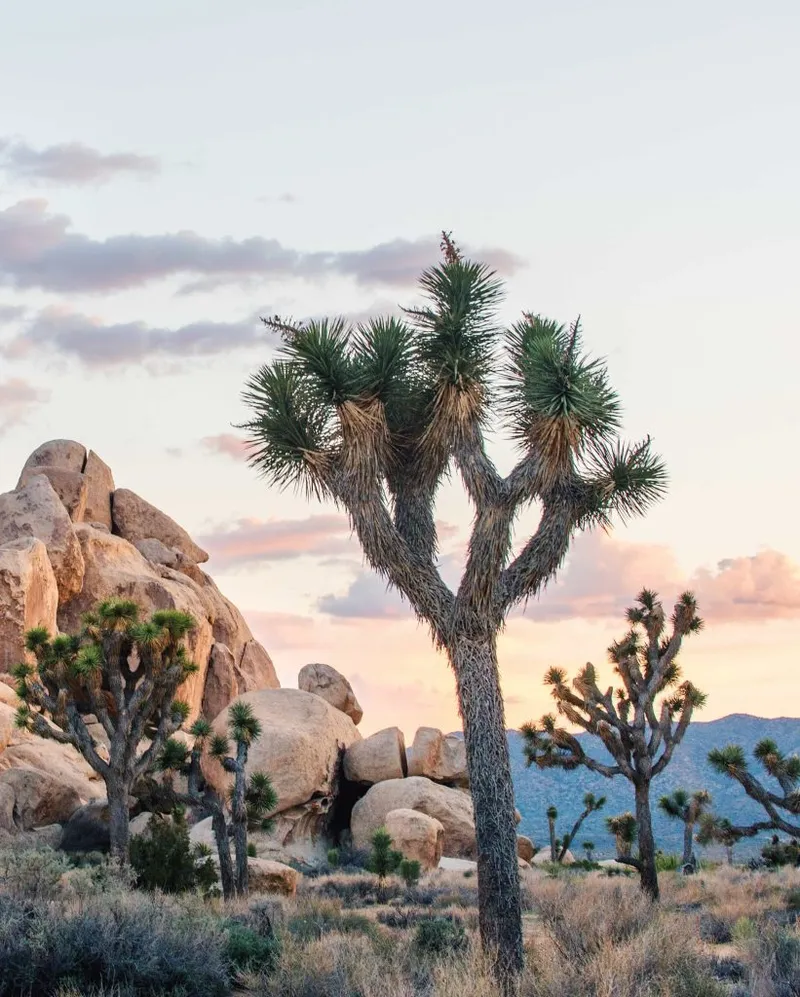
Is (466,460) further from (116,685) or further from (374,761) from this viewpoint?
(374,761)

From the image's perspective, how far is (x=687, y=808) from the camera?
109 ft

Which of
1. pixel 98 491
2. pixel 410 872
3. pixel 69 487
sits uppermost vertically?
pixel 98 491

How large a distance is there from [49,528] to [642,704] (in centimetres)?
2172

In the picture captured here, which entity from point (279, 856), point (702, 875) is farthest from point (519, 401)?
point (279, 856)

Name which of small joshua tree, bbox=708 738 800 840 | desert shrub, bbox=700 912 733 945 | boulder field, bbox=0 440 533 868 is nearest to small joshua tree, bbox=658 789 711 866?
boulder field, bbox=0 440 533 868

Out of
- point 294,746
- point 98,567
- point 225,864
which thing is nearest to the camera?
point 225,864

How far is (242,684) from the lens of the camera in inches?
1631

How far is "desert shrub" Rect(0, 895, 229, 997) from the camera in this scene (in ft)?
25.5

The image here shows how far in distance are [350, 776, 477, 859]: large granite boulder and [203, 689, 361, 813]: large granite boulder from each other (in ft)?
4.53

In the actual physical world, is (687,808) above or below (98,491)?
below

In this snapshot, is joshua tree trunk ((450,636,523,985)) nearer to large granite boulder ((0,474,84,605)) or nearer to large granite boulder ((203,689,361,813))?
large granite boulder ((203,689,361,813))

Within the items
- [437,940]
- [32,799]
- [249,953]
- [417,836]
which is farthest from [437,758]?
[249,953]

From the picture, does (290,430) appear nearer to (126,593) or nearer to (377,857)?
(377,857)

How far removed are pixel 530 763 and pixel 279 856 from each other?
9047 millimetres
